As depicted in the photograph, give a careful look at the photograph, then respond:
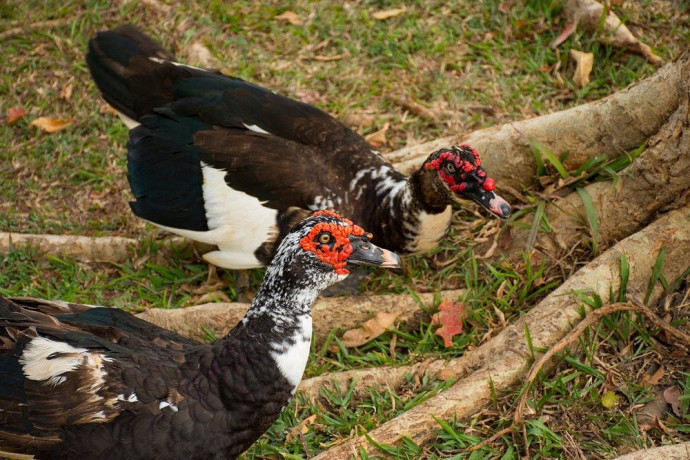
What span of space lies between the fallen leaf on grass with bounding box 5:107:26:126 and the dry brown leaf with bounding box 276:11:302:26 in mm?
2024

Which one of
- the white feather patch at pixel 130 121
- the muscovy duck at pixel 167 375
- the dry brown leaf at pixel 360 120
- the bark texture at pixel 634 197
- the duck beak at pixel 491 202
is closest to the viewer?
the muscovy duck at pixel 167 375

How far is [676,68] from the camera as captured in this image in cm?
389

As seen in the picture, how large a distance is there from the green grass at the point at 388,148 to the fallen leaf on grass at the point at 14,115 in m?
0.04

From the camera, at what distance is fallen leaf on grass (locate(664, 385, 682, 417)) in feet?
11.2

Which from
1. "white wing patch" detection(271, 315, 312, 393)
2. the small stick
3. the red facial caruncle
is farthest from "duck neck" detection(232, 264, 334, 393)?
the small stick

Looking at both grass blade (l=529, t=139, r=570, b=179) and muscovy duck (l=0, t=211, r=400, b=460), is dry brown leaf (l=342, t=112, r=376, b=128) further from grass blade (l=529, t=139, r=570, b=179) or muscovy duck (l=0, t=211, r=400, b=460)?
muscovy duck (l=0, t=211, r=400, b=460)

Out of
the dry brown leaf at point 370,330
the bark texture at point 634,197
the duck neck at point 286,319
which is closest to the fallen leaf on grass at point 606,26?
the bark texture at point 634,197

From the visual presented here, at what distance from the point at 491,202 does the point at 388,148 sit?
1.47 metres

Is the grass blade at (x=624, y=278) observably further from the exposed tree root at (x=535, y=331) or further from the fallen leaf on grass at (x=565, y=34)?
the fallen leaf on grass at (x=565, y=34)

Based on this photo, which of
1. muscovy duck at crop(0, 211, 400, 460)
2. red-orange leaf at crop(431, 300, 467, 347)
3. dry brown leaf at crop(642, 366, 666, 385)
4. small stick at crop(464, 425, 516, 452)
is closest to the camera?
muscovy duck at crop(0, 211, 400, 460)

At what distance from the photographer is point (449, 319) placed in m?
4.06

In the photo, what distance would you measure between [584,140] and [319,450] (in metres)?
2.25

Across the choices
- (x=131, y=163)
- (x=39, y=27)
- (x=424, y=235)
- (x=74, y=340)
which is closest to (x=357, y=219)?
(x=424, y=235)

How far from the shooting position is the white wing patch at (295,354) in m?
3.19
